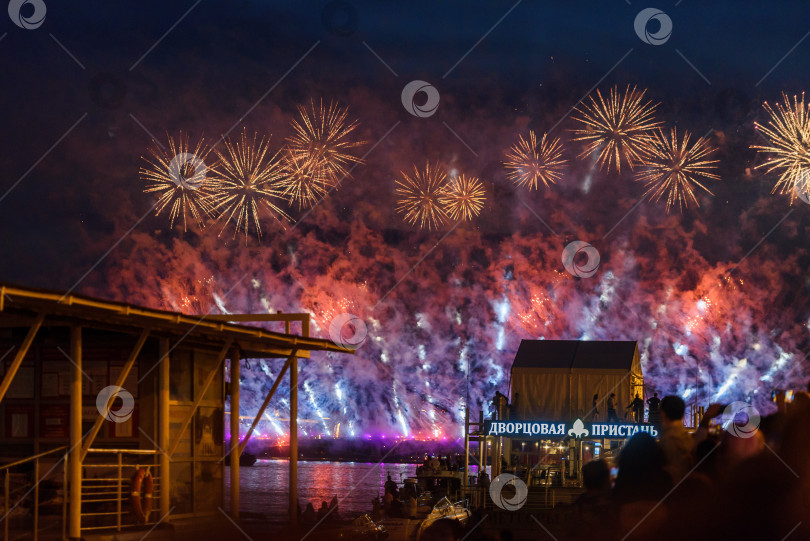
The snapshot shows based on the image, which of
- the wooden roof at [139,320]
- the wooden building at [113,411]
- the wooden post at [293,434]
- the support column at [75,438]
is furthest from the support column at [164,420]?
the wooden post at [293,434]

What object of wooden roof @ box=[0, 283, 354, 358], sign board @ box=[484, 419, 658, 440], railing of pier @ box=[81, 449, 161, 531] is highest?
wooden roof @ box=[0, 283, 354, 358]

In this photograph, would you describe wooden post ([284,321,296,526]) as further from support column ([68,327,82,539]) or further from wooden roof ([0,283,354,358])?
support column ([68,327,82,539])

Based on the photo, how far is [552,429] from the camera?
39.2 m

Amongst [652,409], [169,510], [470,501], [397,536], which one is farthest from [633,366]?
[169,510]

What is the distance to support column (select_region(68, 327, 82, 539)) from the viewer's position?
52.6 feet

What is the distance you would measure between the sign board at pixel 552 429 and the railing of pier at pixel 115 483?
2146 cm

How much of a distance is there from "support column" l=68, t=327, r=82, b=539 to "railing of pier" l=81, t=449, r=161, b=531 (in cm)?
106

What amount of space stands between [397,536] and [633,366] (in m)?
21.8

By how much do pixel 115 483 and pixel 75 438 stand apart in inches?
93.2

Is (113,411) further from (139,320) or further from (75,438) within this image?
(139,320)

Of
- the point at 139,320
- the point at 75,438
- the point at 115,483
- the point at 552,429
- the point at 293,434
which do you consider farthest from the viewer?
the point at 552,429

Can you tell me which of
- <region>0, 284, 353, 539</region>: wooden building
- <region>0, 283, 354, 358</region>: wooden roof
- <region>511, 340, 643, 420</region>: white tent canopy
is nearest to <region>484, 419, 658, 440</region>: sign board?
<region>511, 340, 643, 420</region>: white tent canopy

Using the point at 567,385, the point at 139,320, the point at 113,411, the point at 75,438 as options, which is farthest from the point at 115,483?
the point at 567,385

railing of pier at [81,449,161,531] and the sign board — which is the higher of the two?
the sign board
